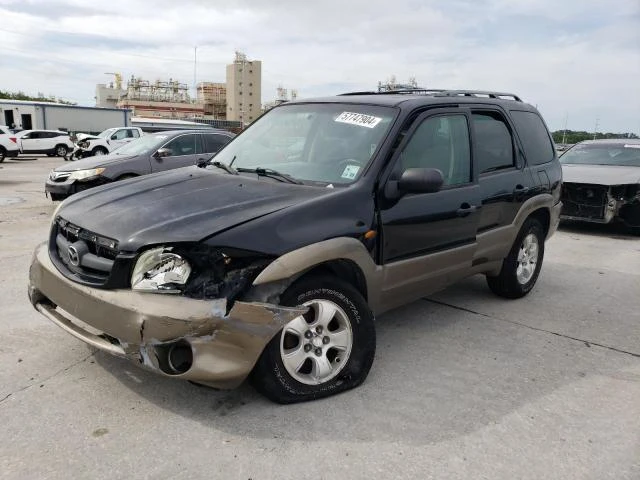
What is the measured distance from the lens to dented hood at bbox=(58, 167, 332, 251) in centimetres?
276

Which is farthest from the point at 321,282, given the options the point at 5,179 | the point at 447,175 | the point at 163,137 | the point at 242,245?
the point at 5,179

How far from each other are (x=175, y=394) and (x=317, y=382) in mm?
840

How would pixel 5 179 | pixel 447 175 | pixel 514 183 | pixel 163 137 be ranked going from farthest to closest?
pixel 5 179, pixel 163 137, pixel 514 183, pixel 447 175

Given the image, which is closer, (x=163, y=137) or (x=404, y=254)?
(x=404, y=254)

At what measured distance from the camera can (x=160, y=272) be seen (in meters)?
2.67

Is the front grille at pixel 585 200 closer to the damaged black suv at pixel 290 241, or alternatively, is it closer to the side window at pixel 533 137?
the side window at pixel 533 137

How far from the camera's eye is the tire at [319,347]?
2.90 m

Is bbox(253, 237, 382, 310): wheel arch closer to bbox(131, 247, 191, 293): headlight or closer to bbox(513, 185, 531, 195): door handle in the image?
bbox(131, 247, 191, 293): headlight

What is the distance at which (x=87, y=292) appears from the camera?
2826 millimetres

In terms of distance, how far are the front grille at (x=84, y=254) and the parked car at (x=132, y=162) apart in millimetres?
5255

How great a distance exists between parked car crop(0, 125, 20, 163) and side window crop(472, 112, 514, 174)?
78.0 ft

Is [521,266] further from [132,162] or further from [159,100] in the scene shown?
[159,100]

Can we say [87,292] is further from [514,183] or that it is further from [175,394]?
[514,183]

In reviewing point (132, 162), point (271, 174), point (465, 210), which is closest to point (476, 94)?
point (465, 210)
